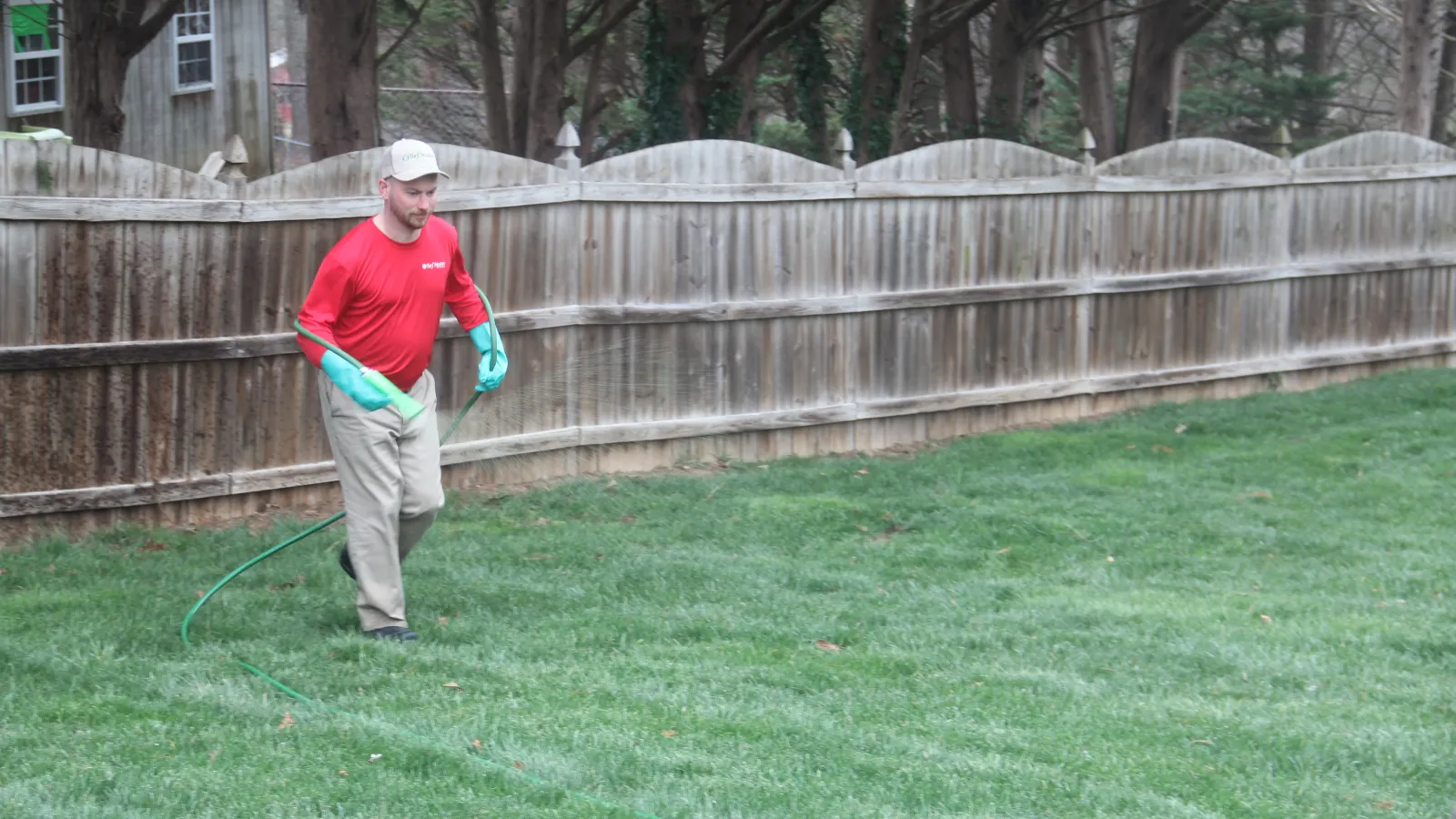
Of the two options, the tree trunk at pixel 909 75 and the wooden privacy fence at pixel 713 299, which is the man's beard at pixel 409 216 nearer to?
the wooden privacy fence at pixel 713 299

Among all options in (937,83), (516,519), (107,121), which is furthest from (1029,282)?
(937,83)

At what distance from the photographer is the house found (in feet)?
53.6

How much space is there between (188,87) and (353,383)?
1320 centimetres

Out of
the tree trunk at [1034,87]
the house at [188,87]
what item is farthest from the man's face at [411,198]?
the tree trunk at [1034,87]

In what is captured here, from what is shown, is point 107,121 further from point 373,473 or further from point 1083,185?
point 1083,185

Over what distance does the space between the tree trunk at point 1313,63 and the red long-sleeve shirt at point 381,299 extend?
23.5 metres

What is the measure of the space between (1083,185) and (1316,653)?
6.13m

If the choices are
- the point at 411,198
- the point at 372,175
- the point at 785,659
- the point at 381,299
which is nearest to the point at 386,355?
the point at 381,299

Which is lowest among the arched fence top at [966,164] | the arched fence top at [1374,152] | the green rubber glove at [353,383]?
the green rubber glove at [353,383]

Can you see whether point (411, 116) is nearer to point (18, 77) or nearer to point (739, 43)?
point (18, 77)

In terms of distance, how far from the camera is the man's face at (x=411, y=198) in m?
5.72

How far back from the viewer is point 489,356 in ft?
20.3

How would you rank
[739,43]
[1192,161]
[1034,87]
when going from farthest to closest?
[1034,87]
[739,43]
[1192,161]

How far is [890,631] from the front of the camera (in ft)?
20.5
